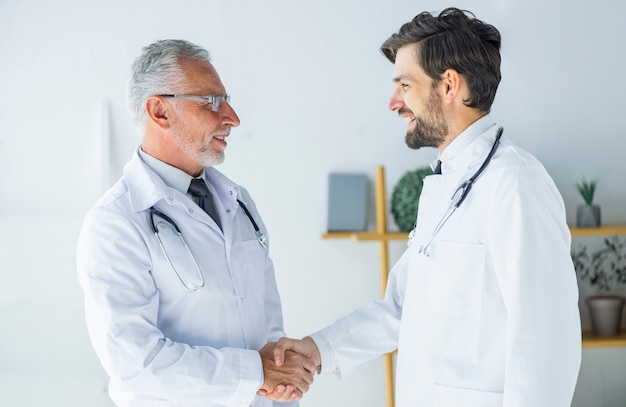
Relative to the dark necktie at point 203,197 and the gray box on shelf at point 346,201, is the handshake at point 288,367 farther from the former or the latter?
the gray box on shelf at point 346,201

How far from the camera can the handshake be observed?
6.73ft

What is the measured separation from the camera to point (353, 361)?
7.64 ft

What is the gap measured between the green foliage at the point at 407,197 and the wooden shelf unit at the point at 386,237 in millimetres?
67

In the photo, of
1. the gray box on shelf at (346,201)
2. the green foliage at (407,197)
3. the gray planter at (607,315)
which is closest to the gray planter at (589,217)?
the gray planter at (607,315)

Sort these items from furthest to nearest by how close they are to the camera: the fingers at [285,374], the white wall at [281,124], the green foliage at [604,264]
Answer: the green foliage at [604,264] → the white wall at [281,124] → the fingers at [285,374]

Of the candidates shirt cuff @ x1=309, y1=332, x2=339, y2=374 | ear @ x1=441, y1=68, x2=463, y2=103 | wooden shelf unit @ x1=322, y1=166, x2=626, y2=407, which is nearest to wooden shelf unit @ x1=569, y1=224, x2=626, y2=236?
Result: wooden shelf unit @ x1=322, y1=166, x2=626, y2=407

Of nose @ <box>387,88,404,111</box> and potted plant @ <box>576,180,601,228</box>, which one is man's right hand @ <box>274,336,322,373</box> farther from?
potted plant @ <box>576,180,601,228</box>

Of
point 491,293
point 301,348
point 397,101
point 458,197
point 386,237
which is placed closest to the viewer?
point 491,293

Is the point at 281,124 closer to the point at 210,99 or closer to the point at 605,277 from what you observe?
the point at 210,99

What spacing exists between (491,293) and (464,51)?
62 cm

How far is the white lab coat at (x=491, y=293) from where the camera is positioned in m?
1.61

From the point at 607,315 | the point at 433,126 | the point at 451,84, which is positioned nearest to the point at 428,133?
the point at 433,126

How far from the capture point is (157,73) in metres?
2.09

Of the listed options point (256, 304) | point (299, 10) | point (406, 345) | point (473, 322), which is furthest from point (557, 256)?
point (299, 10)
